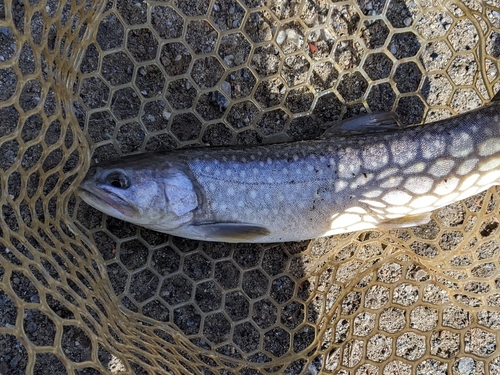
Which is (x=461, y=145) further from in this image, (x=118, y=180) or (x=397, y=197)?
(x=118, y=180)

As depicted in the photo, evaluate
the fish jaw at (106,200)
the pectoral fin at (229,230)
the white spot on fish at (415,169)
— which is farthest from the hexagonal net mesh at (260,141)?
the white spot on fish at (415,169)

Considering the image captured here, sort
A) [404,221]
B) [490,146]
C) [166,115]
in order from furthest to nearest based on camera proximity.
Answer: [166,115]
[404,221]
[490,146]

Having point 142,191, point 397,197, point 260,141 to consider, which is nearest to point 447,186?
point 397,197

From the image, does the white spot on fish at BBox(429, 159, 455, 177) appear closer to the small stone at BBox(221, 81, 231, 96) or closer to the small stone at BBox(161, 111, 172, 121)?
the small stone at BBox(221, 81, 231, 96)

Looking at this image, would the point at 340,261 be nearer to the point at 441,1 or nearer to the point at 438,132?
the point at 438,132

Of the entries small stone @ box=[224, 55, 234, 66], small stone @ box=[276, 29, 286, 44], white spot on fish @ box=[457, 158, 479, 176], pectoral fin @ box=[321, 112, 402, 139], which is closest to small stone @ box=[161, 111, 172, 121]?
small stone @ box=[224, 55, 234, 66]

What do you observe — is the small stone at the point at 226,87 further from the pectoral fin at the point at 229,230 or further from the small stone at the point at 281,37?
the pectoral fin at the point at 229,230

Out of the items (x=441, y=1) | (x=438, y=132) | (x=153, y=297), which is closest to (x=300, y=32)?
(x=441, y=1)
